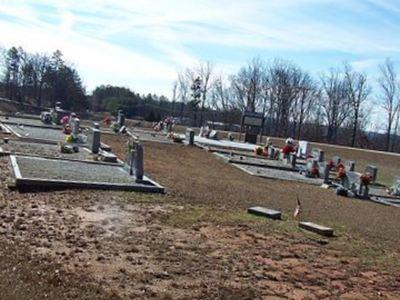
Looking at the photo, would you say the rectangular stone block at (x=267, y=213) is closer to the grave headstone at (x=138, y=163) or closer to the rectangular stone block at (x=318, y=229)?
the rectangular stone block at (x=318, y=229)

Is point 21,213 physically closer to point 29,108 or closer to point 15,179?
point 15,179

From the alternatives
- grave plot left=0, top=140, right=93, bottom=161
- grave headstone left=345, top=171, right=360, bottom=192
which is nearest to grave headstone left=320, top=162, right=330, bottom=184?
grave headstone left=345, top=171, right=360, bottom=192

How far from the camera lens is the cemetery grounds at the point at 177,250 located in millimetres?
6039

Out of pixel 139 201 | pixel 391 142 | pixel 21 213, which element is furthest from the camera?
pixel 391 142

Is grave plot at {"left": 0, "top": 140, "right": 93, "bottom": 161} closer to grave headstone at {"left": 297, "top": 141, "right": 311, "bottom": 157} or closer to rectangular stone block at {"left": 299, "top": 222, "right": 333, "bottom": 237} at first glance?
rectangular stone block at {"left": 299, "top": 222, "right": 333, "bottom": 237}

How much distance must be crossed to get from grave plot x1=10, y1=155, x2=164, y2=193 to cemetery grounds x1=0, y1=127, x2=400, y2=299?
36 centimetres

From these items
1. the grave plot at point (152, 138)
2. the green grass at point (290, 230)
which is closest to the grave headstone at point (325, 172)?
the green grass at point (290, 230)

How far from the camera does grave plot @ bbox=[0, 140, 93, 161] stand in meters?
17.2

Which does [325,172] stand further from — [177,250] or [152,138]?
[177,250]

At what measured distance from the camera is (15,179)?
1141cm

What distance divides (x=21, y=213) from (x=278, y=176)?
48.1 feet

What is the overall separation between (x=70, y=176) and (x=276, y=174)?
1184cm

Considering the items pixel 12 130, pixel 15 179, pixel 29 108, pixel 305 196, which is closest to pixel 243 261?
pixel 15 179

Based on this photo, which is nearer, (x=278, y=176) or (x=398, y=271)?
(x=398, y=271)
